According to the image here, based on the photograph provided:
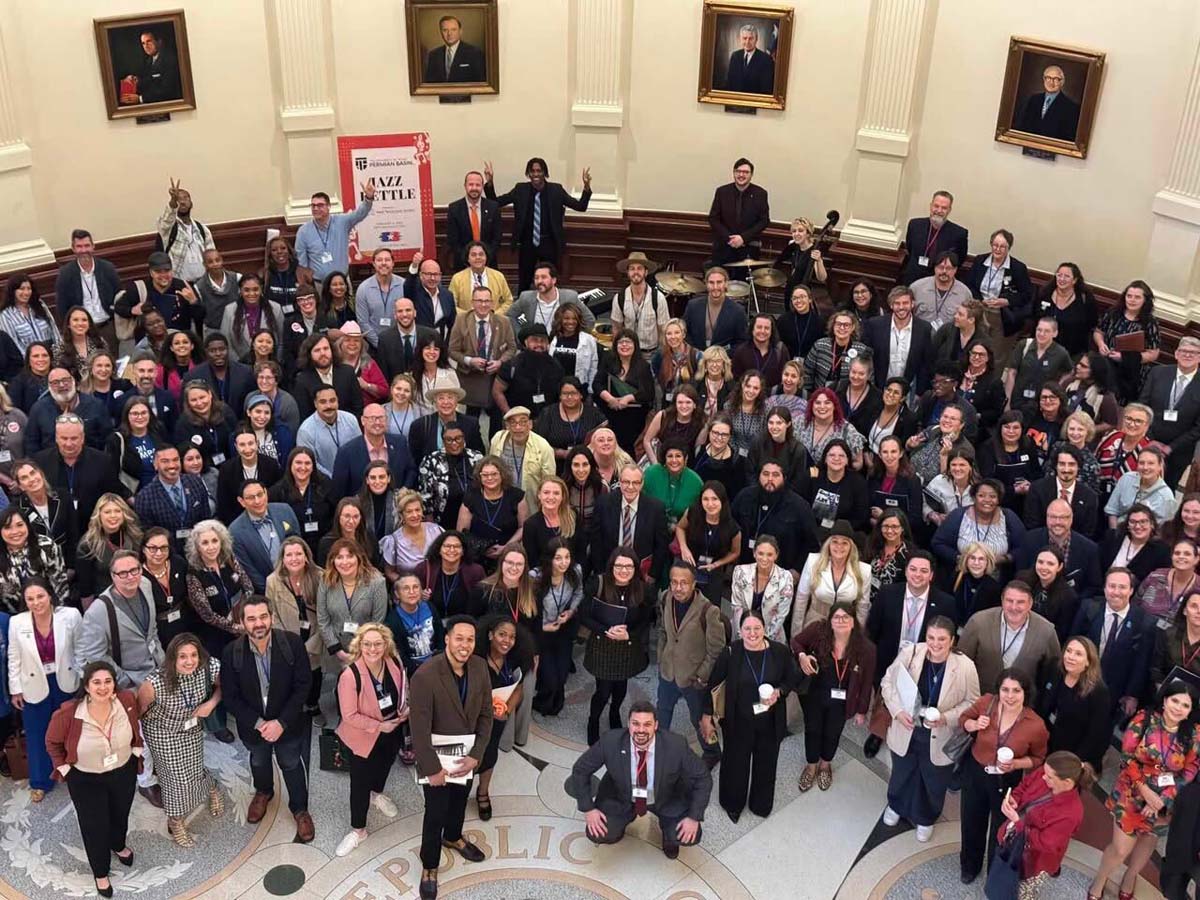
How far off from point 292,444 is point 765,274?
5.24 m

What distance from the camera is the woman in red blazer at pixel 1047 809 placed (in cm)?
671

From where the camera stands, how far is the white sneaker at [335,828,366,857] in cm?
757

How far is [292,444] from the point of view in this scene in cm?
907

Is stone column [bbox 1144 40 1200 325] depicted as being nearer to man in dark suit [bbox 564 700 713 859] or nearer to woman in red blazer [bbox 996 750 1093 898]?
woman in red blazer [bbox 996 750 1093 898]

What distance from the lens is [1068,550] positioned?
8.17 metres

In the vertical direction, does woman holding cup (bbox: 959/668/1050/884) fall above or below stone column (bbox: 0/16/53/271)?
below

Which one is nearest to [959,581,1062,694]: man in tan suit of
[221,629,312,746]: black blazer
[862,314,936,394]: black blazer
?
[862,314,936,394]: black blazer

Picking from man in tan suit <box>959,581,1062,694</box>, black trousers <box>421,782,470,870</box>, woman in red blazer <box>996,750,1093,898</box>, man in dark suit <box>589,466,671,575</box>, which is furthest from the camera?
man in dark suit <box>589,466,671,575</box>

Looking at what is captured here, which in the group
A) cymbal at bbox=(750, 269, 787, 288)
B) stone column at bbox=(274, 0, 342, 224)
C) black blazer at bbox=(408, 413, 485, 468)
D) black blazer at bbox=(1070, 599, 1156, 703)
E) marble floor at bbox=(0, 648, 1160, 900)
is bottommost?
marble floor at bbox=(0, 648, 1160, 900)

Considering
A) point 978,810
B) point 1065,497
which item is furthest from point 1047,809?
point 1065,497

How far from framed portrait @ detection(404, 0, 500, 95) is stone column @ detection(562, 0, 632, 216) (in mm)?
876

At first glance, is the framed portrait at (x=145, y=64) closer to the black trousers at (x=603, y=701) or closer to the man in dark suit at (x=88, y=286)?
the man in dark suit at (x=88, y=286)

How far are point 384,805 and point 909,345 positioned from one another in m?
5.35

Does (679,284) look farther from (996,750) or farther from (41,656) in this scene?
(41,656)
